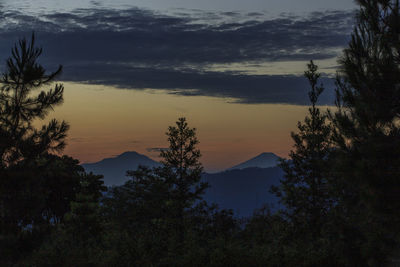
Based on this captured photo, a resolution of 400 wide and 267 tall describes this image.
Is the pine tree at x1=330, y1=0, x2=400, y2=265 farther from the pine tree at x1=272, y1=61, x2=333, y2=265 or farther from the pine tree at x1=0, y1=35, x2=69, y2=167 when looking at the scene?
the pine tree at x1=0, y1=35, x2=69, y2=167

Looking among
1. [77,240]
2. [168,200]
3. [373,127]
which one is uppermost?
[373,127]

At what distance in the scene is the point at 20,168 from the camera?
45.8ft

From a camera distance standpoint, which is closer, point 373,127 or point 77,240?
point 373,127

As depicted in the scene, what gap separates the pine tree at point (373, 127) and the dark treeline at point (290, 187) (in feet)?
0.10

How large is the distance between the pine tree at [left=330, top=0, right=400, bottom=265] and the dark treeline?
32 millimetres

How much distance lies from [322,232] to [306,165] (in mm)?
3327

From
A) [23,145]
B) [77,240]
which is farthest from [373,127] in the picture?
[77,240]

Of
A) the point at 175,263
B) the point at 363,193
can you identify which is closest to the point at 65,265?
the point at 175,263

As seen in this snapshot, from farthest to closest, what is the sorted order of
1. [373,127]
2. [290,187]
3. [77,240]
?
[77,240] < [290,187] < [373,127]

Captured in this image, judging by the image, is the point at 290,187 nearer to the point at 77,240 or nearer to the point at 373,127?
the point at 373,127

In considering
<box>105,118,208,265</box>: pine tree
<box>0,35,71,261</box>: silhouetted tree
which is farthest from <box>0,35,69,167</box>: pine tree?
<box>105,118,208,265</box>: pine tree

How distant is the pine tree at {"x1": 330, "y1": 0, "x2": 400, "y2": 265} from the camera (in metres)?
12.1

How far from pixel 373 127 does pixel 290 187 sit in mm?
7110

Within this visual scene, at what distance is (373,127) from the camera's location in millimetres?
12742
